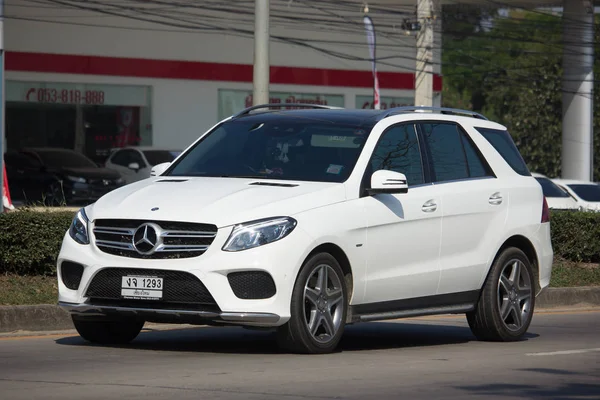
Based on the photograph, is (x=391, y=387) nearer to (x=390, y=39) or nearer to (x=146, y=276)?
(x=146, y=276)

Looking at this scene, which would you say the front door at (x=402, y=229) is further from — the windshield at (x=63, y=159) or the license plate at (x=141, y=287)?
the windshield at (x=63, y=159)

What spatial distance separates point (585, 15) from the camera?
44250 mm

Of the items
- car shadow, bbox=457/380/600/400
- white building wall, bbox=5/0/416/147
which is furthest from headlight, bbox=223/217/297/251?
white building wall, bbox=5/0/416/147

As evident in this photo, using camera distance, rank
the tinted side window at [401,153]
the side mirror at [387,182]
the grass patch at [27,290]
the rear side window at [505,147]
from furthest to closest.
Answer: the grass patch at [27,290], the rear side window at [505,147], the tinted side window at [401,153], the side mirror at [387,182]

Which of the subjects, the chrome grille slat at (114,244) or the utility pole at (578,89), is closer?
the chrome grille slat at (114,244)

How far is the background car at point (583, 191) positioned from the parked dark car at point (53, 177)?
10951 millimetres

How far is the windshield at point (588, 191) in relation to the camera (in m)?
31.0

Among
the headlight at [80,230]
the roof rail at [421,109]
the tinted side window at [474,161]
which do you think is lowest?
the headlight at [80,230]

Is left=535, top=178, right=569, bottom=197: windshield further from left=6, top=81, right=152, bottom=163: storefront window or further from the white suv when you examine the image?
the white suv

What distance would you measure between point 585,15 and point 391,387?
38.1 m

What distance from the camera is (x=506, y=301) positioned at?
11.3 meters

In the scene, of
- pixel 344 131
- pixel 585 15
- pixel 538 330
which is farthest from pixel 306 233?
pixel 585 15

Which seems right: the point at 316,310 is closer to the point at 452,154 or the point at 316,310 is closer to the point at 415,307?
the point at 415,307

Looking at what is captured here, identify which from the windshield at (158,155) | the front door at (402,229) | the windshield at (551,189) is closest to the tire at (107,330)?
the front door at (402,229)
